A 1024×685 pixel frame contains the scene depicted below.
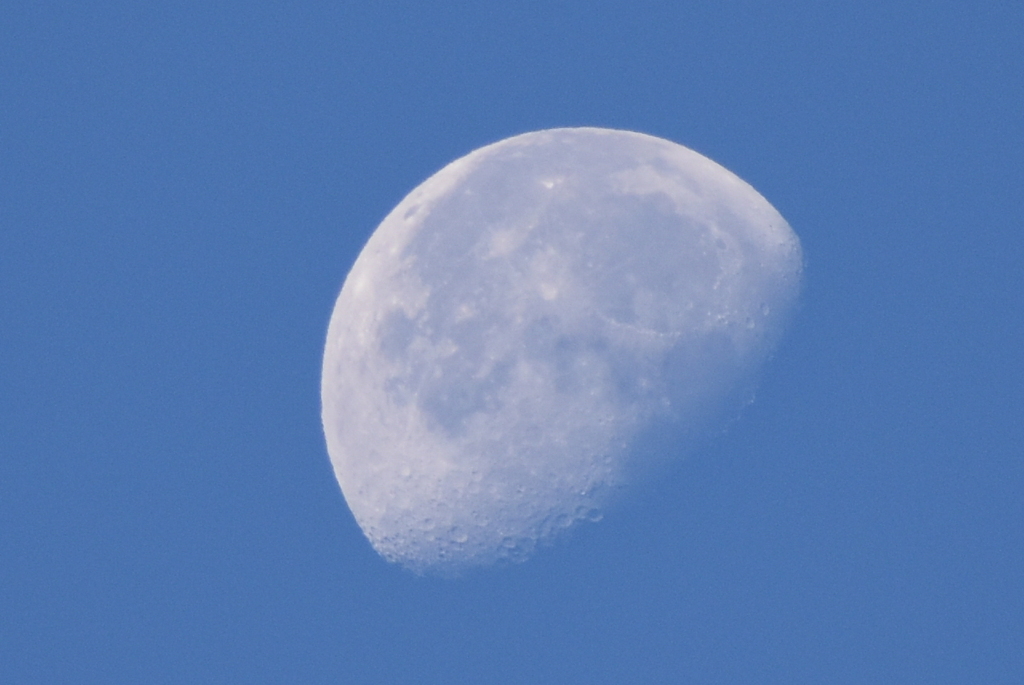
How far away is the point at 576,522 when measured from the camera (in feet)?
30.6

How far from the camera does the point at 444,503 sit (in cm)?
1000

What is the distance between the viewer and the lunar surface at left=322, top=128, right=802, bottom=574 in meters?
9.16

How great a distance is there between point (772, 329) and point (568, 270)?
1746 mm

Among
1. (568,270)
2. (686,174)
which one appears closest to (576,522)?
(568,270)

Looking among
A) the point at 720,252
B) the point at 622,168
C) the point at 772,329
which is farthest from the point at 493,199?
the point at 772,329

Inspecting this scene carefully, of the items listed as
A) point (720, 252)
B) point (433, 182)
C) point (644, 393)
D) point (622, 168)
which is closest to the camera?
point (644, 393)

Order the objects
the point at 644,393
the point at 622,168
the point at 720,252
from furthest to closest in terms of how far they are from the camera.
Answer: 1. the point at 622,168
2. the point at 720,252
3. the point at 644,393

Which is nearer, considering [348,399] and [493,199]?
[493,199]

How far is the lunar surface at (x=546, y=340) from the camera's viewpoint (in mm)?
9156

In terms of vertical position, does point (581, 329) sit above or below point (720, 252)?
below

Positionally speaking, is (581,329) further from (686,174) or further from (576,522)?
(686,174)

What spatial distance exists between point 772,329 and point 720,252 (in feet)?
2.55

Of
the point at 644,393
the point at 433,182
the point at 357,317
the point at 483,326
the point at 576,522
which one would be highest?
the point at 433,182

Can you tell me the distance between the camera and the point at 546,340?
363 inches
